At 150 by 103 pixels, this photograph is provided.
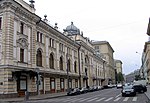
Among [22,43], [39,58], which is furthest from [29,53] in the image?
[39,58]

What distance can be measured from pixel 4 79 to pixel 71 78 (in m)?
30.4

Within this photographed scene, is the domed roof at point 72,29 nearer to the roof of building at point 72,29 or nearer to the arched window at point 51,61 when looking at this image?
the roof of building at point 72,29

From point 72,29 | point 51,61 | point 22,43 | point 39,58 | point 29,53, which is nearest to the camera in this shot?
point 22,43

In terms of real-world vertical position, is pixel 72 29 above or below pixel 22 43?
above

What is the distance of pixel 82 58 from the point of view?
7625cm

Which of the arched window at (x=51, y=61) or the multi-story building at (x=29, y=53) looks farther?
the arched window at (x=51, y=61)

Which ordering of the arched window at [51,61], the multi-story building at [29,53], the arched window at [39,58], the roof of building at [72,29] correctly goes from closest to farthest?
the multi-story building at [29,53] < the arched window at [39,58] < the arched window at [51,61] < the roof of building at [72,29]

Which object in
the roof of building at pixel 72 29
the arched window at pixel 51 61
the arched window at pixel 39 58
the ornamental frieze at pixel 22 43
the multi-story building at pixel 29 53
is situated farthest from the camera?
the roof of building at pixel 72 29

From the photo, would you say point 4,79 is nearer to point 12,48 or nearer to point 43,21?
point 12,48

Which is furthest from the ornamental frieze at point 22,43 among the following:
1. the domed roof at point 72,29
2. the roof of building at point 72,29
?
the domed roof at point 72,29

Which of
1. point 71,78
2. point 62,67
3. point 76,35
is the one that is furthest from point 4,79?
point 76,35

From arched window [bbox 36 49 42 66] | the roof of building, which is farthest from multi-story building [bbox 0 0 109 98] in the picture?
the roof of building

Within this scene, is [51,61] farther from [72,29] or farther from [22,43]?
[72,29]

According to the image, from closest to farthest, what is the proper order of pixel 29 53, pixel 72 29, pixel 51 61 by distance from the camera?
pixel 29 53 < pixel 51 61 < pixel 72 29
